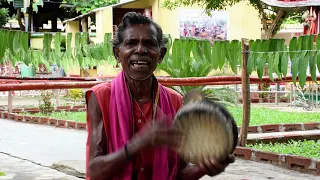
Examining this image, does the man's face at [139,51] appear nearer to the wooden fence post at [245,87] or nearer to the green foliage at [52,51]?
the green foliage at [52,51]

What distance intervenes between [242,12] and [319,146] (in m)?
15.7

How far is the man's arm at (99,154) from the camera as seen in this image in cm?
222

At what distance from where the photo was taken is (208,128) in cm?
208

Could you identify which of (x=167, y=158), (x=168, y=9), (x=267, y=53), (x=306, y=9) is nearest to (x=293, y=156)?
(x=267, y=53)

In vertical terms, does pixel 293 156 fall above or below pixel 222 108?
below

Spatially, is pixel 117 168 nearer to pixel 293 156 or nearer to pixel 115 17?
pixel 293 156

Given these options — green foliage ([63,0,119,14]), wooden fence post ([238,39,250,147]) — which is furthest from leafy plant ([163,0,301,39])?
wooden fence post ([238,39,250,147])

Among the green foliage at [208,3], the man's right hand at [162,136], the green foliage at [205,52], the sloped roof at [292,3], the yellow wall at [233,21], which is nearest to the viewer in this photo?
the man's right hand at [162,136]

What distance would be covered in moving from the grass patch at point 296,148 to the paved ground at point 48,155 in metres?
0.63

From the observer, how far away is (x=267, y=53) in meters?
6.49

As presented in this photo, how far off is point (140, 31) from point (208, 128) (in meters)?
0.53

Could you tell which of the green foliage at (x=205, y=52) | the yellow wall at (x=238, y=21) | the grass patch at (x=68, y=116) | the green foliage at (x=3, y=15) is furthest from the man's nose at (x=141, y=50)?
the green foliage at (x=3, y=15)

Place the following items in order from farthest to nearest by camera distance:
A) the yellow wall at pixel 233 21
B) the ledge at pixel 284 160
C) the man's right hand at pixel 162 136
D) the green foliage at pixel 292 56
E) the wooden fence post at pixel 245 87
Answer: the yellow wall at pixel 233 21, the wooden fence post at pixel 245 87, the ledge at pixel 284 160, the green foliage at pixel 292 56, the man's right hand at pixel 162 136

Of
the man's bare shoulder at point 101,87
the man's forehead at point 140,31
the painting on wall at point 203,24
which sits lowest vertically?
the man's bare shoulder at point 101,87
